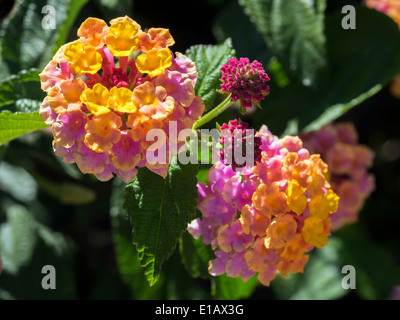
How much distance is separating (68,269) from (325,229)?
903mm

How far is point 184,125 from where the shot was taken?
36.9 inches

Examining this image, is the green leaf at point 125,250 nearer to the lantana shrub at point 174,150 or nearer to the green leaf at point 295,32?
the lantana shrub at point 174,150

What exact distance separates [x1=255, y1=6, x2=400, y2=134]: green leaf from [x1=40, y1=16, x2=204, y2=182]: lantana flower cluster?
576 millimetres

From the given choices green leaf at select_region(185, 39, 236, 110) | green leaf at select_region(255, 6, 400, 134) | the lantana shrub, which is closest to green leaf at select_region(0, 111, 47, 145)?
the lantana shrub

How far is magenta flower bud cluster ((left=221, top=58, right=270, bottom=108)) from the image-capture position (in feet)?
3.06

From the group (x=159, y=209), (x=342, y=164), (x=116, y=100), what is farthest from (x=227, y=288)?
(x=116, y=100)

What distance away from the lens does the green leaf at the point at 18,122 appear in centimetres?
101

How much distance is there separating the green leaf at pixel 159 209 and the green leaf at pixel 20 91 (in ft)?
1.06

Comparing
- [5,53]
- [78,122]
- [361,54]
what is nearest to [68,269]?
[5,53]

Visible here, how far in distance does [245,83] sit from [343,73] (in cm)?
67

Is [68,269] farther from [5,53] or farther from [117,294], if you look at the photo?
[5,53]

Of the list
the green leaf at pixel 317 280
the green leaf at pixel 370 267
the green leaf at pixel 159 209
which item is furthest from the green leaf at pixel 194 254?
the green leaf at pixel 370 267

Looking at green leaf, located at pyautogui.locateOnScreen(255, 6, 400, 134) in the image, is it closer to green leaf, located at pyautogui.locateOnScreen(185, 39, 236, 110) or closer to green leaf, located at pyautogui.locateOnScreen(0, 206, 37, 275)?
green leaf, located at pyautogui.locateOnScreen(185, 39, 236, 110)
